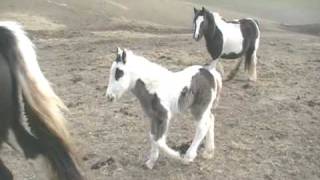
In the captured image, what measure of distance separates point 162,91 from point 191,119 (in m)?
1.71

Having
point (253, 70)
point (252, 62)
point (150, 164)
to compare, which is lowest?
point (150, 164)

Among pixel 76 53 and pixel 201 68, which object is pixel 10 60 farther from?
pixel 76 53

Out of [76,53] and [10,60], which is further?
[76,53]

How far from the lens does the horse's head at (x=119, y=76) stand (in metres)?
5.24

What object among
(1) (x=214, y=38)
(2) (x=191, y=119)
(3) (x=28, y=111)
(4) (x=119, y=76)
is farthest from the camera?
(1) (x=214, y=38)

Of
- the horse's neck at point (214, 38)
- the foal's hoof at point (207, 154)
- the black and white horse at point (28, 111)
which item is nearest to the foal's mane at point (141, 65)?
the foal's hoof at point (207, 154)

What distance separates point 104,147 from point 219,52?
3.24 meters

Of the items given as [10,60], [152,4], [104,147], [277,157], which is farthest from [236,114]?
[152,4]

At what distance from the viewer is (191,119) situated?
278 inches

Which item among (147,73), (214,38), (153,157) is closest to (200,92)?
(147,73)

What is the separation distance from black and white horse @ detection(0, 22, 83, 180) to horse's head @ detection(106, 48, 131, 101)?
147cm

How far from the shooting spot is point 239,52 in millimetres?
9117

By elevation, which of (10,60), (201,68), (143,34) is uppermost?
(10,60)

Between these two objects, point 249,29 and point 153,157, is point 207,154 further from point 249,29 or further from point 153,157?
point 249,29
